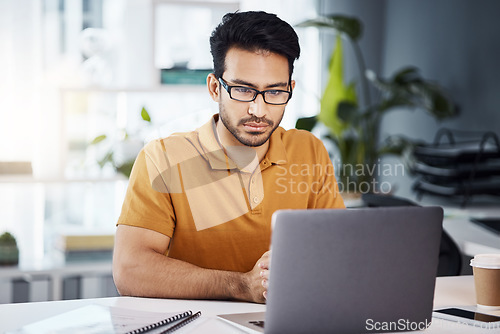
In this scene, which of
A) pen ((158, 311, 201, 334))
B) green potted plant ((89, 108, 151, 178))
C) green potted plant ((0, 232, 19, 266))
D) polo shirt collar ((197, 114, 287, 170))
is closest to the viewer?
pen ((158, 311, 201, 334))

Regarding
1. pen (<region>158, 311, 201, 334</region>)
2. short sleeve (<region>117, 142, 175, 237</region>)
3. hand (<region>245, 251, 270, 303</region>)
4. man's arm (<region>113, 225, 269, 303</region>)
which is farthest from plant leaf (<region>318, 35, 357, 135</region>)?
pen (<region>158, 311, 201, 334</region>)

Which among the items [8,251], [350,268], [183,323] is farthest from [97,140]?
[350,268]

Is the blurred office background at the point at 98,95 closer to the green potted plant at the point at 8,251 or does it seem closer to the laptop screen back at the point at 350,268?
the green potted plant at the point at 8,251

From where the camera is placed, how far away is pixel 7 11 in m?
3.56

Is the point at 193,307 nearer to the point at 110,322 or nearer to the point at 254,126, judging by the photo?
the point at 110,322

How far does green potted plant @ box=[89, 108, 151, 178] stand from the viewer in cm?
327

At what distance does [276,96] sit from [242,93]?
92 mm

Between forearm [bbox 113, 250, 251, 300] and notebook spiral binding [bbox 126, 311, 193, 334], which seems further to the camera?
forearm [bbox 113, 250, 251, 300]

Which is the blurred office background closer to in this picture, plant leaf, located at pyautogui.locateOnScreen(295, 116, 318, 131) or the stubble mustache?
plant leaf, located at pyautogui.locateOnScreen(295, 116, 318, 131)

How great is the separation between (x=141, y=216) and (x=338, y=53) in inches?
104

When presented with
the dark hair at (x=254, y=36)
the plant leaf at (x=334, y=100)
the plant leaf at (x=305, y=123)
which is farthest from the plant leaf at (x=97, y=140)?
the dark hair at (x=254, y=36)

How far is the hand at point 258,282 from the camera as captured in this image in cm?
140

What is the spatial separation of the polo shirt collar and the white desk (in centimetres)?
46

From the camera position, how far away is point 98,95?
12.0 ft
